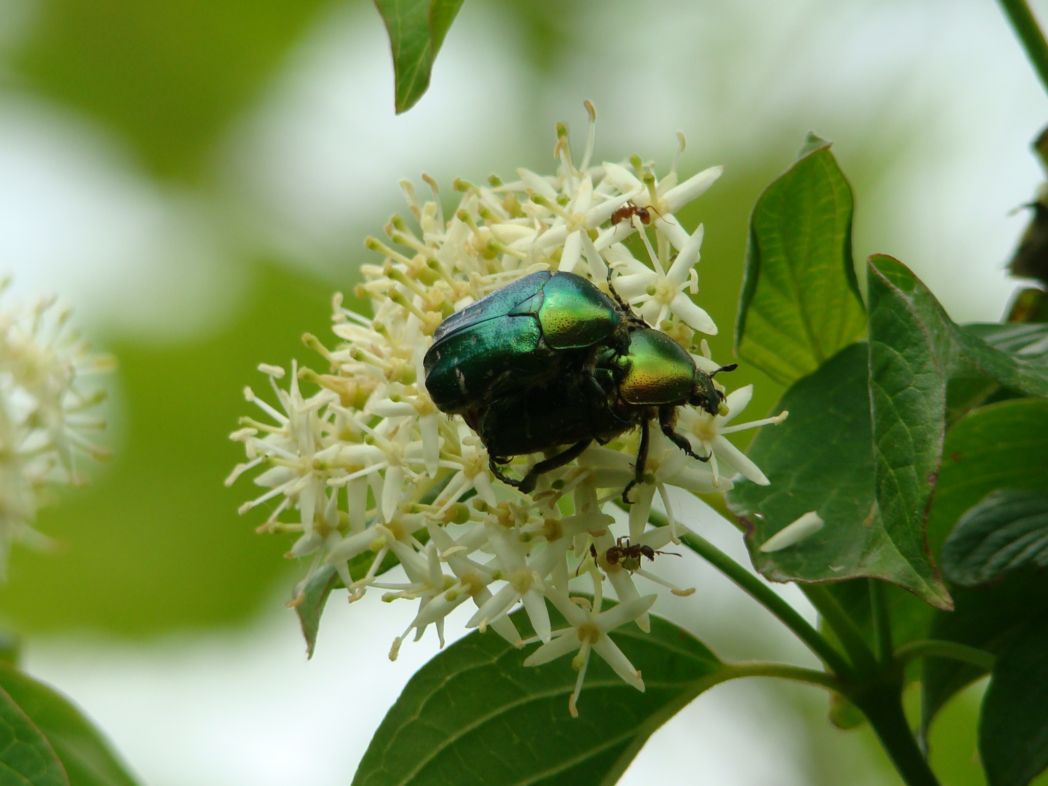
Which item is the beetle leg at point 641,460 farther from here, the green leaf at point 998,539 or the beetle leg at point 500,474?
the green leaf at point 998,539

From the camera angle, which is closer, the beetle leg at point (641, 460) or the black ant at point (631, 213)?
the beetle leg at point (641, 460)

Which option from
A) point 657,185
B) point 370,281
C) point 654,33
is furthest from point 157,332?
point 657,185

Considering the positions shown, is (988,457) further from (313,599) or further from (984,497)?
(313,599)

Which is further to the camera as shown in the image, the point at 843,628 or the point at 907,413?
the point at 843,628

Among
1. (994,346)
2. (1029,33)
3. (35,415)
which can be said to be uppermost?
(35,415)

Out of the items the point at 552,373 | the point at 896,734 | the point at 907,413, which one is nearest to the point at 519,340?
the point at 552,373

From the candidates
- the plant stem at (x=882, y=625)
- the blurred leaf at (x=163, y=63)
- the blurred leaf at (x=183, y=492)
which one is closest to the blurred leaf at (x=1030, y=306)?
the plant stem at (x=882, y=625)

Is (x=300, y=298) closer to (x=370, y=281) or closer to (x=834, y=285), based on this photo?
(x=370, y=281)
